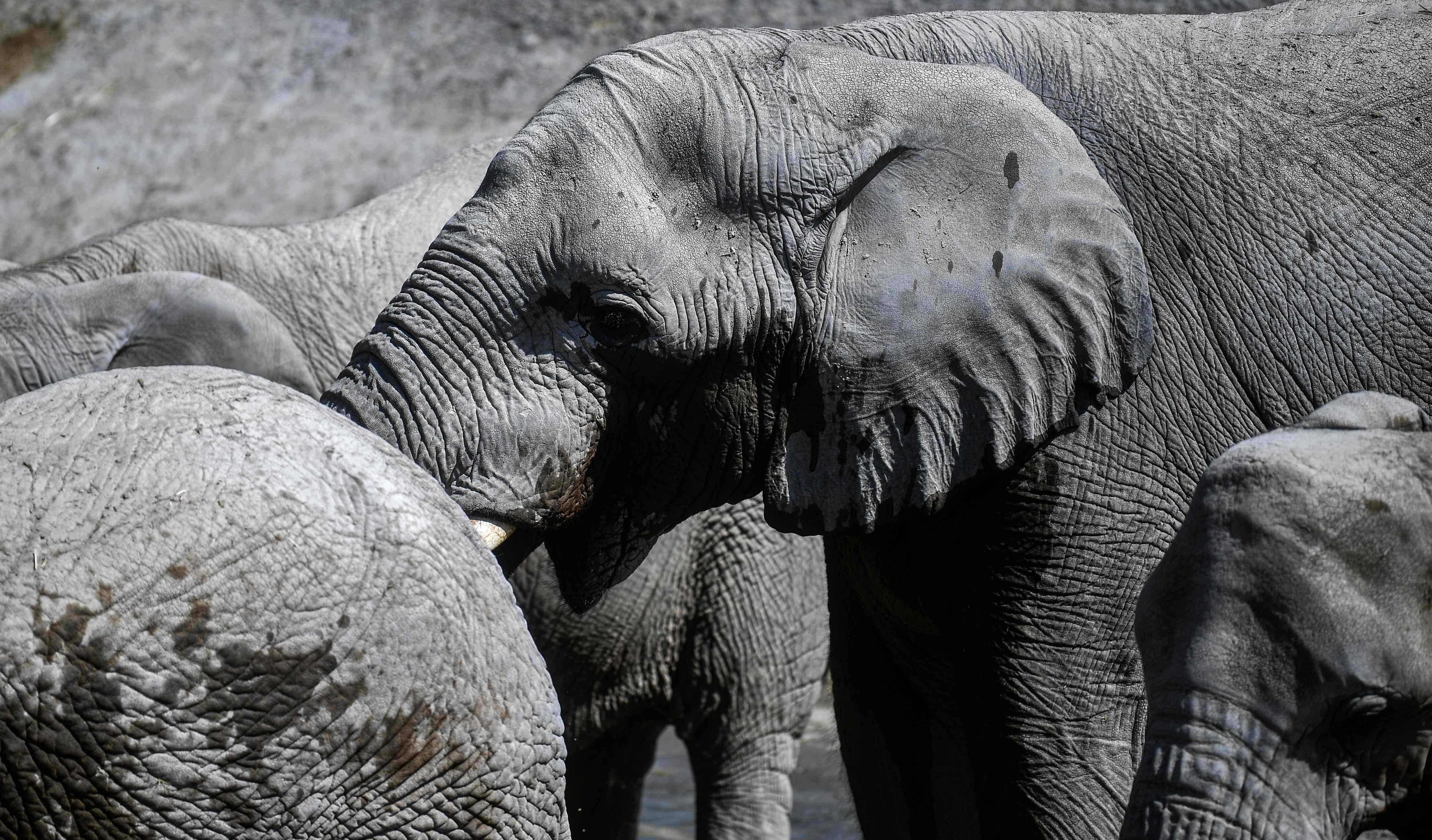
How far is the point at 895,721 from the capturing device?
3.16m

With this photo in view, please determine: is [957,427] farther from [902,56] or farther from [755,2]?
[755,2]

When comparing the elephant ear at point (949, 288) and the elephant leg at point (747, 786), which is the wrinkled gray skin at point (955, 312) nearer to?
the elephant ear at point (949, 288)

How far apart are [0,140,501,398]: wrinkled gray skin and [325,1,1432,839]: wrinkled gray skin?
2479 millimetres

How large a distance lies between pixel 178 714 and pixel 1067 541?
137 cm

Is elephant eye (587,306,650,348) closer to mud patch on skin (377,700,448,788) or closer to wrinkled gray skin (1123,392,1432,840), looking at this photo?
mud patch on skin (377,700,448,788)

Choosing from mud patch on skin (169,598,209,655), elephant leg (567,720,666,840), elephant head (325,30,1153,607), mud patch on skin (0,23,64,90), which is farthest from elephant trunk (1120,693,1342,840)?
mud patch on skin (0,23,64,90)

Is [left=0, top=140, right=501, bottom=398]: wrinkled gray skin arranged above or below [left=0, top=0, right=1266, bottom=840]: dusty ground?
above

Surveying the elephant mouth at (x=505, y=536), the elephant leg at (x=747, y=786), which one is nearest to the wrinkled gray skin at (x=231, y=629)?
the elephant mouth at (x=505, y=536)

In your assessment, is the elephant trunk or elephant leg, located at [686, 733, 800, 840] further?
elephant leg, located at [686, 733, 800, 840]

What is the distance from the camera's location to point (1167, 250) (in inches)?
108

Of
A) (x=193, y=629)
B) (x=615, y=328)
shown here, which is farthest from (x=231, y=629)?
(x=615, y=328)

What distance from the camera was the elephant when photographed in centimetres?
495

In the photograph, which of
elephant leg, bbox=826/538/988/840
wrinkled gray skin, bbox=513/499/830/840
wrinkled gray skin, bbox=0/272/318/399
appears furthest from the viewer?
wrinkled gray skin, bbox=513/499/830/840

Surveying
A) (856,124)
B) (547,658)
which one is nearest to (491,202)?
(856,124)
